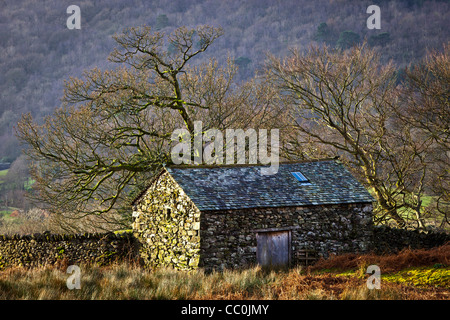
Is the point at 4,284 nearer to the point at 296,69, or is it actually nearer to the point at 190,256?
the point at 190,256

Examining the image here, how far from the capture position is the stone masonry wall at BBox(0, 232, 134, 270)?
1833 centimetres

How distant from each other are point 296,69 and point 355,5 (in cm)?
12616

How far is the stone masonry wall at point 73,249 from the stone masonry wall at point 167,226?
2.63ft

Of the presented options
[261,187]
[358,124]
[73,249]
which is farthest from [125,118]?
[358,124]

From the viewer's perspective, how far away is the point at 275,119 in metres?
25.9

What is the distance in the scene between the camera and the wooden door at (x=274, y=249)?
1670 centimetres

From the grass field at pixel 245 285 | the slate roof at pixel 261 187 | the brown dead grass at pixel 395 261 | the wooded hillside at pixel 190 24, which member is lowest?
the brown dead grass at pixel 395 261

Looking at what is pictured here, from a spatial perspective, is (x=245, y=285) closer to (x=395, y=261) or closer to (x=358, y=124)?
(x=395, y=261)

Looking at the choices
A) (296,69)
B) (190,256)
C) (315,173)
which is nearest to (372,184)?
(315,173)

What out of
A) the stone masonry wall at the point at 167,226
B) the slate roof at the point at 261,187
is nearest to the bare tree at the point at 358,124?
the slate roof at the point at 261,187

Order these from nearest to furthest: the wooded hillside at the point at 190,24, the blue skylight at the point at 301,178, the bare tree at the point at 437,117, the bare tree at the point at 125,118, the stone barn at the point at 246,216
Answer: the stone barn at the point at 246,216 < the blue skylight at the point at 301,178 < the bare tree at the point at 125,118 < the bare tree at the point at 437,117 < the wooded hillside at the point at 190,24

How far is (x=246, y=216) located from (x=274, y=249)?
1.50m

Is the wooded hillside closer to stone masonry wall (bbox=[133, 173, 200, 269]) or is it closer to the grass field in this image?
stone masonry wall (bbox=[133, 173, 200, 269])

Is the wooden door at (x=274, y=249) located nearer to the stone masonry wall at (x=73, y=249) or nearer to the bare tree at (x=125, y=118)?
the stone masonry wall at (x=73, y=249)
